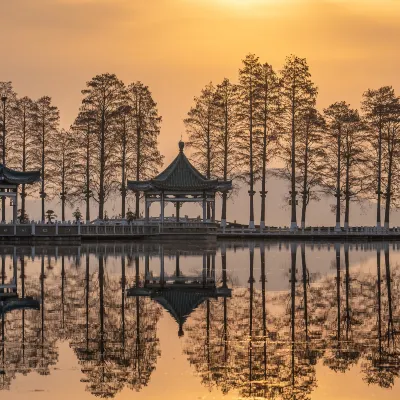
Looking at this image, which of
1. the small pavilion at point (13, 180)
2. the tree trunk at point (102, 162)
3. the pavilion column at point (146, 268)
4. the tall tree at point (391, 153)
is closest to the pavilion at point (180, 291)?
the pavilion column at point (146, 268)

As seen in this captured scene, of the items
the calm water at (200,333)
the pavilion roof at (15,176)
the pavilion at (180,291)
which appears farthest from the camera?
the pavilion roof at (15,176)

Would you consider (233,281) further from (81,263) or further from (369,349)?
(369,349)

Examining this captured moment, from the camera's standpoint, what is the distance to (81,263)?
55125 millimetres

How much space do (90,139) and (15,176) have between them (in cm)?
1539

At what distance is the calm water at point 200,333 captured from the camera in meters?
21.1

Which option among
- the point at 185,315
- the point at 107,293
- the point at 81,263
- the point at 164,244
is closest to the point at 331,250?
the point at 164,244

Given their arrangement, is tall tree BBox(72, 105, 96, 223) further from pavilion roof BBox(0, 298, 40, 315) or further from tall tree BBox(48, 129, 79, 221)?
pavilion roof BBox(0, 298, 40, 315)

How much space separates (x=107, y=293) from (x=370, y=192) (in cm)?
6567

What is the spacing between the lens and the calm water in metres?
21.1

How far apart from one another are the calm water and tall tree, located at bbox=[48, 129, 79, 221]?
48453mm

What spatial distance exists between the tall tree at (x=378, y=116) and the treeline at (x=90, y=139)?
20.2 metres

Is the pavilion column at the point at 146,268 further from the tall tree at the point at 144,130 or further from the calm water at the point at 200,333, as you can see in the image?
the tall tree at the point at 144,130

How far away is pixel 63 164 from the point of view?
101 m

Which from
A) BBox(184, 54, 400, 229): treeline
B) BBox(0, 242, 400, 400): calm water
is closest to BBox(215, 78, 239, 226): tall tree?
BBox(184, 54, 400, 229): treeline
